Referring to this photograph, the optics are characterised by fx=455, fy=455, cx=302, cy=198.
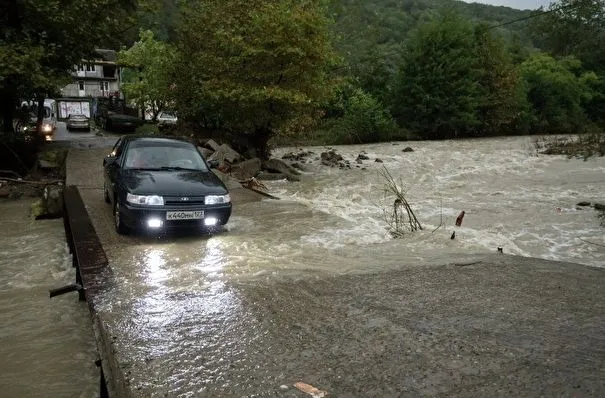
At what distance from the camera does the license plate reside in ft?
23.3

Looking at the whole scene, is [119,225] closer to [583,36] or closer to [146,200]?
[146,200]

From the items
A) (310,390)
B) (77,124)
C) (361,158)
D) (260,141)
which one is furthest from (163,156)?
(77,124)

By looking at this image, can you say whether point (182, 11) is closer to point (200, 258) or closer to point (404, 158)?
Answer: point (404, 158)

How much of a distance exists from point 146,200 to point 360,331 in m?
4.34

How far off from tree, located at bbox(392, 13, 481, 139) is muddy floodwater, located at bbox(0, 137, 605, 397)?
28171 mm

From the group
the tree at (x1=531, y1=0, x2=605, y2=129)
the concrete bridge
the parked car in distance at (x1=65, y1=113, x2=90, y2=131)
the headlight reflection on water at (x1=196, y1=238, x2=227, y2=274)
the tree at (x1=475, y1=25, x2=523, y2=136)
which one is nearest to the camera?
the concrete bridge

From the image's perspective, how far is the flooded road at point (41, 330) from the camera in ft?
12.7

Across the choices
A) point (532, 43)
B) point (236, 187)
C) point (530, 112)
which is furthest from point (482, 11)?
point (236, 187)

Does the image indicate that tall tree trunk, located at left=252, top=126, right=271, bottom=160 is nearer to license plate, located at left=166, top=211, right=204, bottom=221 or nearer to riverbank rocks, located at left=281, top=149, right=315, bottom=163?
riverbank rocks, located at left=281, top=149, right=315, bottom=163

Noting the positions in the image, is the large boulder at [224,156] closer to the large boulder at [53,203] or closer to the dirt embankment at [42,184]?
the dirt embankment at [42,184]

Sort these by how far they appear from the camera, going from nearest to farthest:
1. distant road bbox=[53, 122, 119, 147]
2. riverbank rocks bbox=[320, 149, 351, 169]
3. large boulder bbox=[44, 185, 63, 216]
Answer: large boulder bbox=[44, 185, 63, 216] < distant road bbox=[53, 122, 119, 147] < riverbank rocks bbox=[320, 149, 351, 169]

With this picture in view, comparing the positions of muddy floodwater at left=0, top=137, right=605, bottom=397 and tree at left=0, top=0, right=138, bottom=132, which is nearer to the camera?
muddy floodwater at left=0, top=137, right=605, bottom=397

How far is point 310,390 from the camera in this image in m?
3.04

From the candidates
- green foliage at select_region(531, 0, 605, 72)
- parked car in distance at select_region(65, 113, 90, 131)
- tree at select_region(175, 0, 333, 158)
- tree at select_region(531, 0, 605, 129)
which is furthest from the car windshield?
green foliage at select_region(531, 0, 605, 72)
